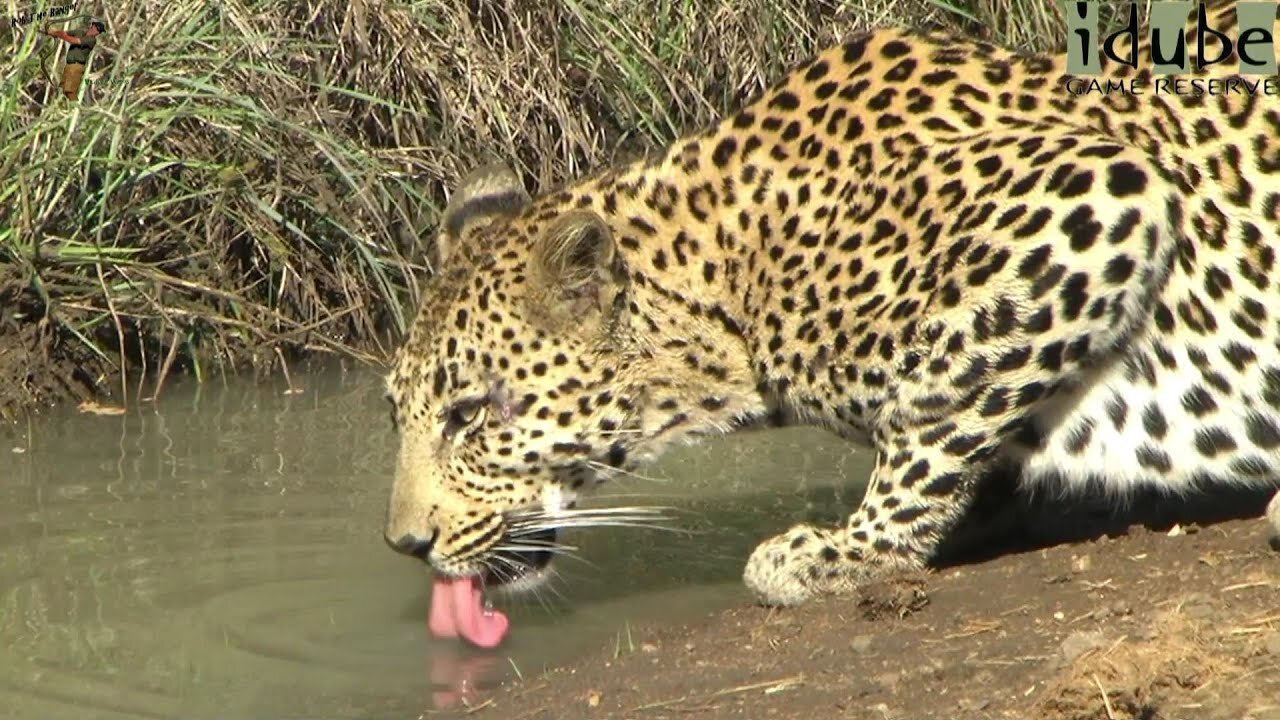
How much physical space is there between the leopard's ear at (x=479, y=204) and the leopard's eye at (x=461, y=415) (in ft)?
2.16

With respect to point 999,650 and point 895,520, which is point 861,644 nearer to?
point 999,650

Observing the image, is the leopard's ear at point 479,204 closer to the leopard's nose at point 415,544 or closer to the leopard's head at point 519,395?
the leopard's head at point 519,395

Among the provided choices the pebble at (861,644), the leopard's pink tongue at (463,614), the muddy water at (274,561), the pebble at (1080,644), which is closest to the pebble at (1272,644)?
the pebble at (1080,644)

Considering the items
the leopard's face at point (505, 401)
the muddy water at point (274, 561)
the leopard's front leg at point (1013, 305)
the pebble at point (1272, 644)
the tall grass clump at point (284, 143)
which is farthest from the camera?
the tall grass clump at point (284, 143)

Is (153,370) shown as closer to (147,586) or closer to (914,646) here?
(147,586)

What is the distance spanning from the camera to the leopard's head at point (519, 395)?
7520mm

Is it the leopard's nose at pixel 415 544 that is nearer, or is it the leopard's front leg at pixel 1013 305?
the leopard's front leg at pixel 1013 305

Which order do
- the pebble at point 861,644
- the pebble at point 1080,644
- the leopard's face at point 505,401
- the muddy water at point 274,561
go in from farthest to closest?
the leopard's face at point 505,401
the muddy water at point 274,561
the pebble at point 861,644
the pebble at point 1080,644

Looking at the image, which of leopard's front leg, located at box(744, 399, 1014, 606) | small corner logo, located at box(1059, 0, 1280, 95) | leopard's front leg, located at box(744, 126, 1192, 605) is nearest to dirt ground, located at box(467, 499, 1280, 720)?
leopard's front leg, located at box(744, 399, 1014, 606)

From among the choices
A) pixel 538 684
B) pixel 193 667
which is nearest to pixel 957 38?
pixel 538 684

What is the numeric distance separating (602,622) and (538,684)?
94 cm

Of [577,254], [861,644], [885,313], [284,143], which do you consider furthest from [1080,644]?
[284,143]

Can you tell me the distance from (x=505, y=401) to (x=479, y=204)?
864mm

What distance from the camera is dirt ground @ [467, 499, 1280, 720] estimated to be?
5.57 metres
